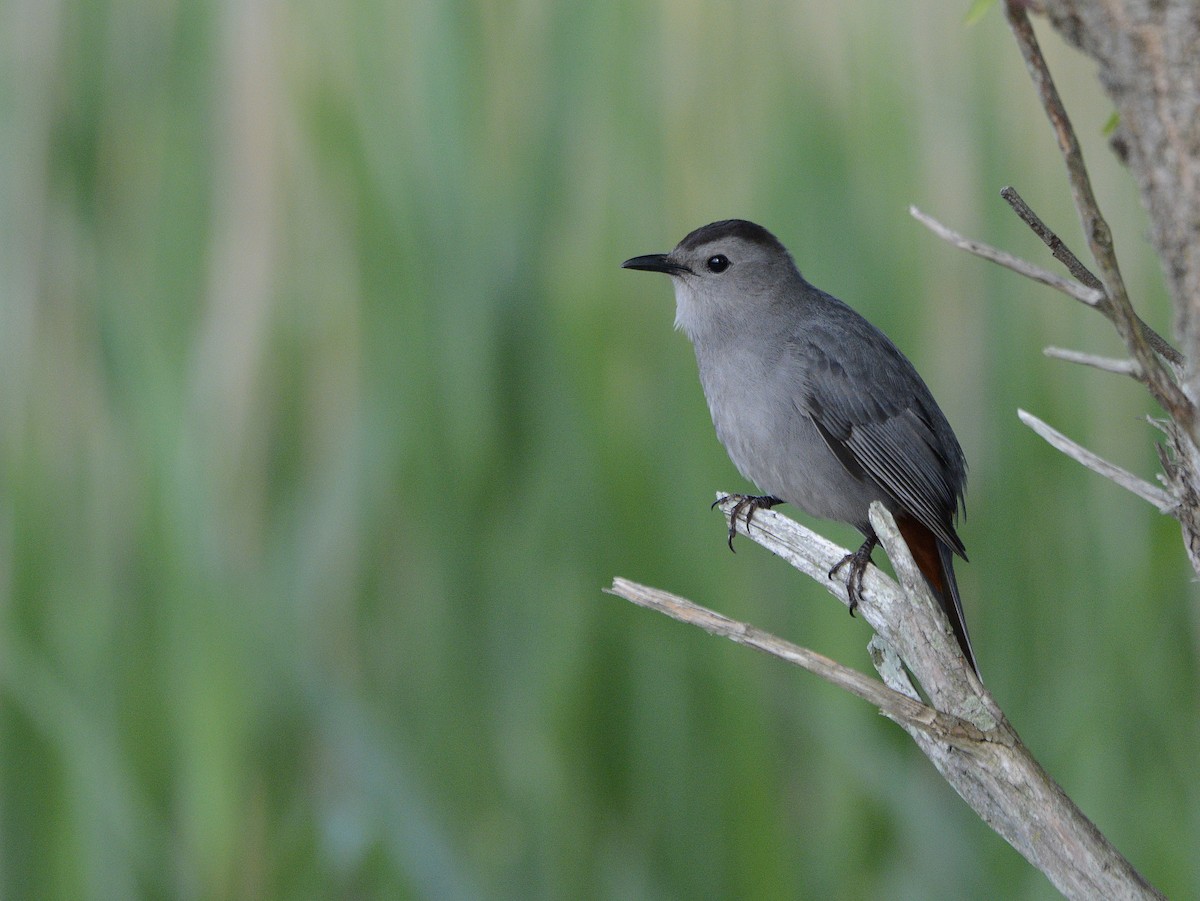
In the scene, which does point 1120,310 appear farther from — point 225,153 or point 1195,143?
point 225,153

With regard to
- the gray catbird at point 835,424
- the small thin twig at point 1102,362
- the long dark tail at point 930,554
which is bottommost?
the long dark tail at point 930,554

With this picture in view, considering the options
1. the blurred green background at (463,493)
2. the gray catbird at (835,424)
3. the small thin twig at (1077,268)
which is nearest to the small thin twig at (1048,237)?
the small thin twig at (1077,268)

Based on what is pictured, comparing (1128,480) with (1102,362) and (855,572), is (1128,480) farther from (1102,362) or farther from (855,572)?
(855,572)

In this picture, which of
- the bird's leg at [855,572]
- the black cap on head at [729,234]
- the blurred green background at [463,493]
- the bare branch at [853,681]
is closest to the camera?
the bare branch at [853,681]

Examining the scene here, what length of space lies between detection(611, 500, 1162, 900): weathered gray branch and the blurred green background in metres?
0.83

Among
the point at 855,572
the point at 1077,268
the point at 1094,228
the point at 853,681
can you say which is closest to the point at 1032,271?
the point at 1094,228

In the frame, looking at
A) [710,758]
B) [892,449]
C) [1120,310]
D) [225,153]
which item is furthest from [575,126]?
[1120,310]

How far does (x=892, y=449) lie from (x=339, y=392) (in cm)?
87

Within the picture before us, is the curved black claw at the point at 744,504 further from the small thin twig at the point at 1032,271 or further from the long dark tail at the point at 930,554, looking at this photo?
the small thin twig at the point at 1032,271

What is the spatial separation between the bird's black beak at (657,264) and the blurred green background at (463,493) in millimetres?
262

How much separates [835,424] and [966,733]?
0.62 m

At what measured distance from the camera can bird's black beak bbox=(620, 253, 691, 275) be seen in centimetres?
147

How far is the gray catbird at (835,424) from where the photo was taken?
1300 millimetres

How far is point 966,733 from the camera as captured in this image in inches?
30.1
